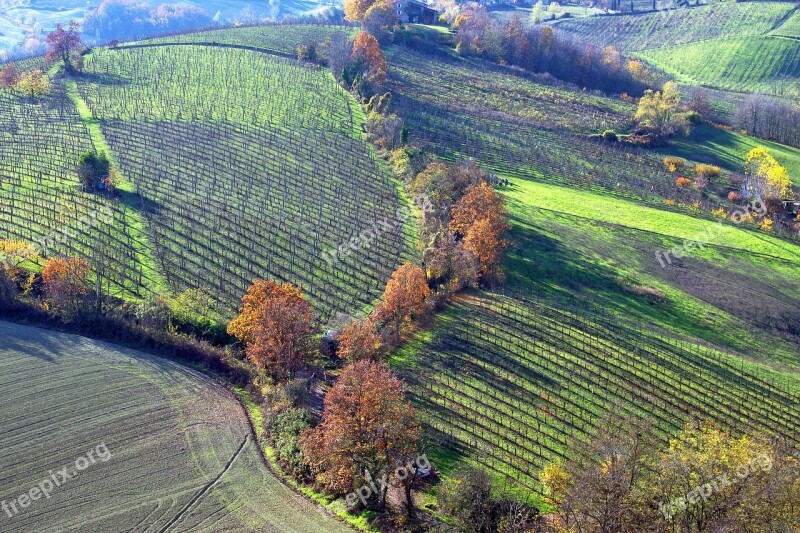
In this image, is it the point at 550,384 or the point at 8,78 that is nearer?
the point at 550,384

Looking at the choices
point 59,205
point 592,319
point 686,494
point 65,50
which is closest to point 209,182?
point 59,205

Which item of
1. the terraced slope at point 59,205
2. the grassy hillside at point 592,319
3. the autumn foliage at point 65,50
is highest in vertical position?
the autumn foliage at point 65,50

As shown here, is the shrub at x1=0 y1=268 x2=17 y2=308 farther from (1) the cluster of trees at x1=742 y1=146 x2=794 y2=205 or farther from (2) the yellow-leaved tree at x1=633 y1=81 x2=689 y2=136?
(2) the yellow-leaved tree at x1=633 y1=81 x2=689 y2=136

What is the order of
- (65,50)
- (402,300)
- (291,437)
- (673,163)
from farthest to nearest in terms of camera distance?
(65,50) → (673,163) → (402,300) → (291,437)

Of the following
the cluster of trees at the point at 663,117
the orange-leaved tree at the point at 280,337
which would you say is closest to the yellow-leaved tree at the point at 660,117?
the cluster of trees at the point at 663,117

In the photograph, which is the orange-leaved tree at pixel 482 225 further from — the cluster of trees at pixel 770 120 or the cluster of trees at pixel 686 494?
the cluster of trees at pixel 770 120

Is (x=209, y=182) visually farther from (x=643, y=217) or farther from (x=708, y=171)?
(x=708, y=171)

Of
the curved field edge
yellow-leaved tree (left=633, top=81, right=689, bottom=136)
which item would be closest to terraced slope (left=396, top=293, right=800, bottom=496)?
the curved field edge
